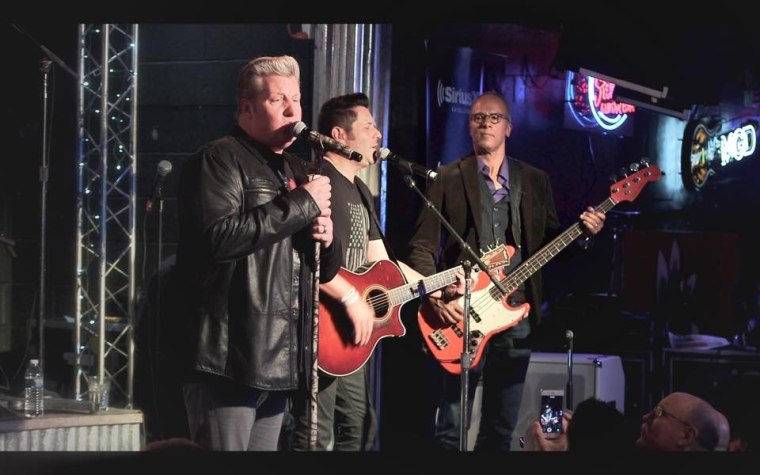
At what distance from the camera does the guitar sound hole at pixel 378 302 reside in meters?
5.17

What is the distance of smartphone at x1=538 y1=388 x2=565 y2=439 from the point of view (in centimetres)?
555

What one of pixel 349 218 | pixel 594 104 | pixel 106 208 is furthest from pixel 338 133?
pixel 594 104

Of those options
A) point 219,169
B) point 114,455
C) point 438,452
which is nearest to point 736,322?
point 438,452

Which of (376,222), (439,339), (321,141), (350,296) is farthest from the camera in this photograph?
(439,339)

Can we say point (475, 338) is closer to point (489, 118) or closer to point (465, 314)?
point (465, 314)

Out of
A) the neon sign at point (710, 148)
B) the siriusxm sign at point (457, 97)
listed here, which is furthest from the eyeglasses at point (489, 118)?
the neon sign at point (710, 148)

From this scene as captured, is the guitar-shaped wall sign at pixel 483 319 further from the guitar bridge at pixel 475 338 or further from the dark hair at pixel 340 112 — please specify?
the dark hair at pixel 340 112

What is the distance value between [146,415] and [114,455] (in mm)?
258

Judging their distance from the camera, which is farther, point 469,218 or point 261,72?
point 469,218

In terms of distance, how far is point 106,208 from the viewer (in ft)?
18.4

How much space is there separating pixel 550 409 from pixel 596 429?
0.41 m

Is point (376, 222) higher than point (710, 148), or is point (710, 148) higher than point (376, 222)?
point (710, 148)

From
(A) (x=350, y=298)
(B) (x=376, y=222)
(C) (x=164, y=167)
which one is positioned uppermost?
(C) (x=164, y=167)

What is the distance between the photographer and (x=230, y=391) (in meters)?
4.60
